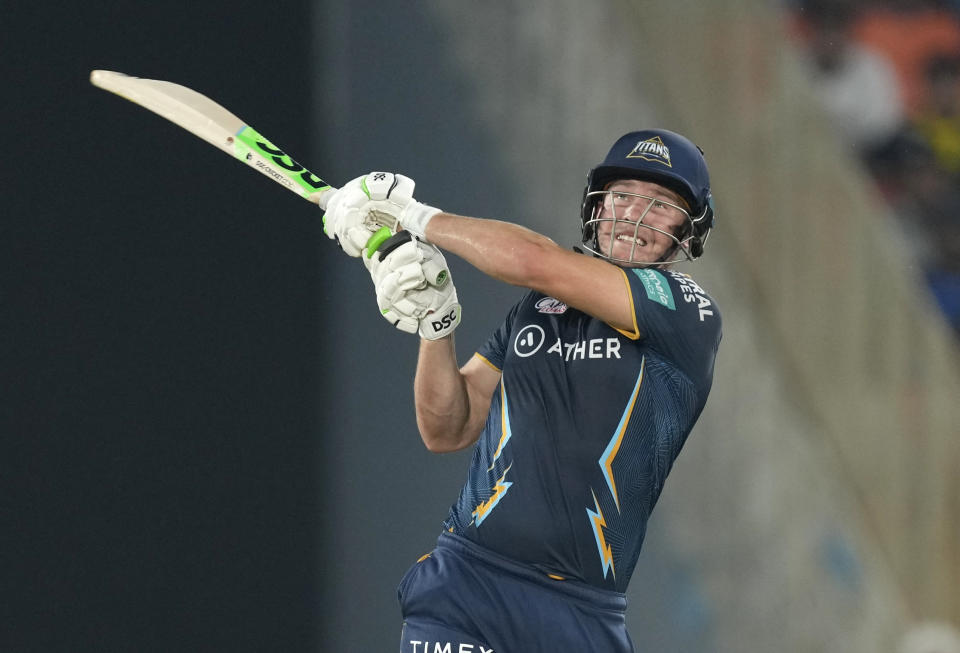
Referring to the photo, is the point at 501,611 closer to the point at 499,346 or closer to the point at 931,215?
the point at 499,346

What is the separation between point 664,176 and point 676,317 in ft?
1.03

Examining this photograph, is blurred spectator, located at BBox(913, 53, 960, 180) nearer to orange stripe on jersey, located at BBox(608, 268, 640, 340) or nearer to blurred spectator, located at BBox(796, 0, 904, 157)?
blurred spectator, located at BBox(796, 0, 904, 157)

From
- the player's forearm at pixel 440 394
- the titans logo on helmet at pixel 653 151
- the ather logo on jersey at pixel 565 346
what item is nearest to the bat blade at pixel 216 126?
the player's forearm at pixel 440 394

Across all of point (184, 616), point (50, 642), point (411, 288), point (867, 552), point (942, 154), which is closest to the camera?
point (411, 288)

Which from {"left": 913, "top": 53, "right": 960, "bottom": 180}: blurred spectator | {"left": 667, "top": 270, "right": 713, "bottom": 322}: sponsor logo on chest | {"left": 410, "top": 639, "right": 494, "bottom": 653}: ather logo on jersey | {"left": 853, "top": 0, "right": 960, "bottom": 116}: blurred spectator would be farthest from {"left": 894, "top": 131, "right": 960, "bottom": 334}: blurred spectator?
{"left": 410, "top": 639, "right": 494, "bottom": 653}: ather logo on jersey

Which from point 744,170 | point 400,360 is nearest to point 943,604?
point 744,170

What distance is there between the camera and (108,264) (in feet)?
12.0

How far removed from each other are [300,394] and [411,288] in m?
1.86

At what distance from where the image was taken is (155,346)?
376 cm

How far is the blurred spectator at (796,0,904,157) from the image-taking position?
5.88 m

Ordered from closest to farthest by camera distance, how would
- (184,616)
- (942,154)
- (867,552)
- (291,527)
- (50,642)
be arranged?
(50,642) → (184,616) → (291,527) → (867,552) → (942,154)

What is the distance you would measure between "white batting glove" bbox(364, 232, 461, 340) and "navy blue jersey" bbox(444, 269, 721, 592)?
16 cm

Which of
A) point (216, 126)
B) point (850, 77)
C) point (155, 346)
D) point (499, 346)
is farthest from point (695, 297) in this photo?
point (850, 77)

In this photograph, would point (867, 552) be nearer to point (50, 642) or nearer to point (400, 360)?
point (400, 360)
